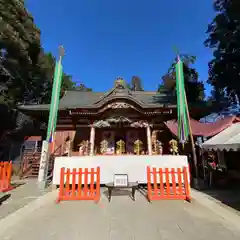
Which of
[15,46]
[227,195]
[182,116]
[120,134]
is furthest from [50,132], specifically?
[15,46]

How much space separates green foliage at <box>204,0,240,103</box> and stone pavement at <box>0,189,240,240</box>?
11.1 meters

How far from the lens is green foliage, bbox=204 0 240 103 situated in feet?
37.8

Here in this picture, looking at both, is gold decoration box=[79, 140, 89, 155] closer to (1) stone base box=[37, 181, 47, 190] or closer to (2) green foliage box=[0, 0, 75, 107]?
(1) stone base box=[37, 181, 47, 190]

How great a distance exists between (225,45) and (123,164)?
11677mm

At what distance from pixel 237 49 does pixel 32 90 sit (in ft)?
80.4

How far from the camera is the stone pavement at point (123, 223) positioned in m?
3.12

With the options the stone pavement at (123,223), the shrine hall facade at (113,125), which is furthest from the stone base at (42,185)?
the shrine hall facade at (113,125)

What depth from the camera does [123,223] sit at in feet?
12.1

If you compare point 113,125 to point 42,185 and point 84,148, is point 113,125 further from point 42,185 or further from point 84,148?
point 42,185

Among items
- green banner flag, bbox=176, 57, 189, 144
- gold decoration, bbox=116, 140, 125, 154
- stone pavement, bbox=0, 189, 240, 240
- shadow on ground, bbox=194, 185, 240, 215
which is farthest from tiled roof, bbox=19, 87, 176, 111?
stone pavement, bbox=0, 189, 240, 240

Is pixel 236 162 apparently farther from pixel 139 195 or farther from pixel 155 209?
pixel 155 209

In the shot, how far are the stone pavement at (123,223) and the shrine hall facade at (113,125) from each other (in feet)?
20.6

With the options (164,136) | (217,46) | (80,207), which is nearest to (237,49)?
(217,46)

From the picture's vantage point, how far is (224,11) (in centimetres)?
1252
